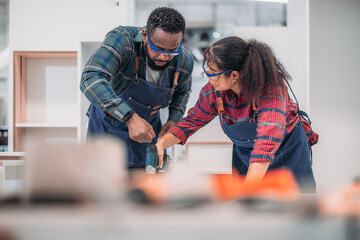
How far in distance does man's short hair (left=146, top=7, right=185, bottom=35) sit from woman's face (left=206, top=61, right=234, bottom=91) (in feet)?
0.80

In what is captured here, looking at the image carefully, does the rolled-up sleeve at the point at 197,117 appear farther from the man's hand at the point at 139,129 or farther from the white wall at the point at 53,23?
the white wall at the point at 53,23

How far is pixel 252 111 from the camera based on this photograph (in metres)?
1.69

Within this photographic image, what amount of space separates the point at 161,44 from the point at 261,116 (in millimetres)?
586

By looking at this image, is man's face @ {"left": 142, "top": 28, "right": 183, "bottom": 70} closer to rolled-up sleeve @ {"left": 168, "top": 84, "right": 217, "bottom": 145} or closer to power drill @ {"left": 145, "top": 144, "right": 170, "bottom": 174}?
rolled-up sleeve @ {"left": 168, "top": 84, "right": 217, "bottom": 145}

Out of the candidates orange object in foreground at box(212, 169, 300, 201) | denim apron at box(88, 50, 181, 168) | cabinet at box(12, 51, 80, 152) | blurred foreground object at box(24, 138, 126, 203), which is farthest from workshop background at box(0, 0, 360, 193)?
blurred foreground object at box(24, 138, 126, 203)

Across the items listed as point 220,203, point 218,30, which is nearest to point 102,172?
point 220,203

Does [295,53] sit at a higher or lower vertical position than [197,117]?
higher

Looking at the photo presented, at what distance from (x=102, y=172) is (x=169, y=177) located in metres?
0.11

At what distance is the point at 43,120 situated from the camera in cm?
→ 341

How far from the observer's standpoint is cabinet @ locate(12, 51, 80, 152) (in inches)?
131

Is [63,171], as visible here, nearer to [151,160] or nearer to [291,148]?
[151,160]

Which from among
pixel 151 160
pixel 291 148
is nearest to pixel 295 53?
pixel 291 148

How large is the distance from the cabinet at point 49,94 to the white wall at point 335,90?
2.09 metres

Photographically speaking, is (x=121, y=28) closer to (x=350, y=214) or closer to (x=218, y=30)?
(x=350, y=214)
